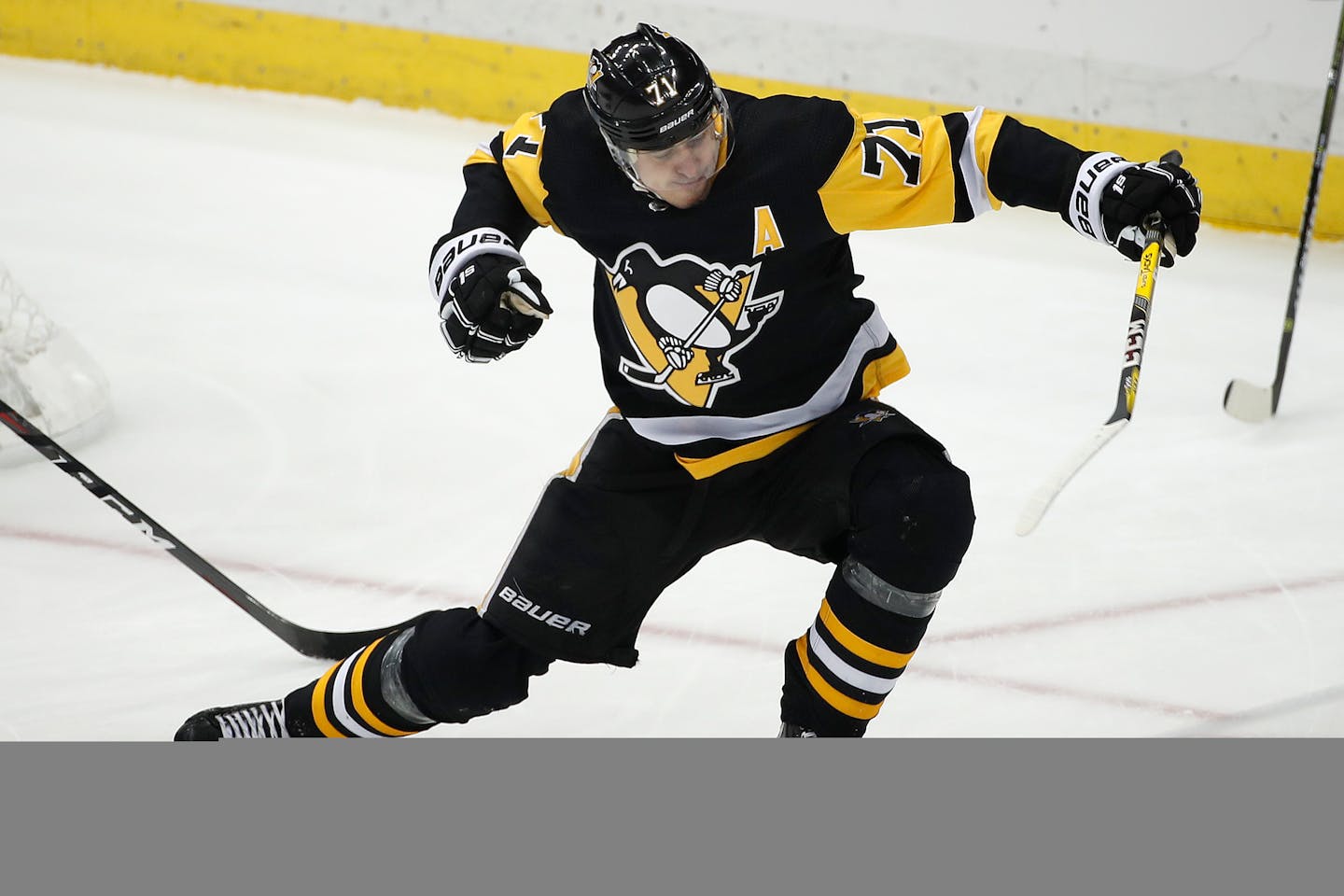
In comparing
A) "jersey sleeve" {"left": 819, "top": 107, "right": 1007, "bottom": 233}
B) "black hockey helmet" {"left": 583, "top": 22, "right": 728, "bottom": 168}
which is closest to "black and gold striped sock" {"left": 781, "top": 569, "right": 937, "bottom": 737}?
"jersey sleeve" {"left": 819, "top": 107, "right": 1007, "bottom": 233}

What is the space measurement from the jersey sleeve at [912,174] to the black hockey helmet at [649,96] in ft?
0.60

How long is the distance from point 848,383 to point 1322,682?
1068 mm

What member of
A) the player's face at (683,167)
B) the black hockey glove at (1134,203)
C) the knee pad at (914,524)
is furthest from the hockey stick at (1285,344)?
the player's face at (683,167)

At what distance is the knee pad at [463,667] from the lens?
5.73 ft

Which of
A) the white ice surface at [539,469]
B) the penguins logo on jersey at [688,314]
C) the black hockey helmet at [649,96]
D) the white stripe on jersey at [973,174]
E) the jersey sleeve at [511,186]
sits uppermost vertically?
the black hockey helmet at [649,96]

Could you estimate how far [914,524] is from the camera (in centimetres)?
165

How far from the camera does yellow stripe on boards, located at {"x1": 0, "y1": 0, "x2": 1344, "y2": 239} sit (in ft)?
17.4

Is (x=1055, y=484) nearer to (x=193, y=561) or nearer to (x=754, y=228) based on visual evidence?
(x=754, y=228)

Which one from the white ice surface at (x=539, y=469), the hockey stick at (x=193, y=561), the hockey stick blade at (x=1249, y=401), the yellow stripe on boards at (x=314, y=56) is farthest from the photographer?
the yellow stripe on boards at (x=314, y=56)

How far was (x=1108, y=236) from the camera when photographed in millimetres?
1691

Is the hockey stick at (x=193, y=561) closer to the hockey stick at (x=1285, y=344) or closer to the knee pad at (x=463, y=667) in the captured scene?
the knee pad at (x=463, y=667)

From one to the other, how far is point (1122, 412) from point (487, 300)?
0.93 m

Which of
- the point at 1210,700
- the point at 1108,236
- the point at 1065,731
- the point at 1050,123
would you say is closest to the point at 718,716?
the point at 1065,731

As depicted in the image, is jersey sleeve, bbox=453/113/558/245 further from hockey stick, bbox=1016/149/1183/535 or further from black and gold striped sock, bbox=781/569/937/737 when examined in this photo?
hockey stick, bbox=1016/149/1183/535
